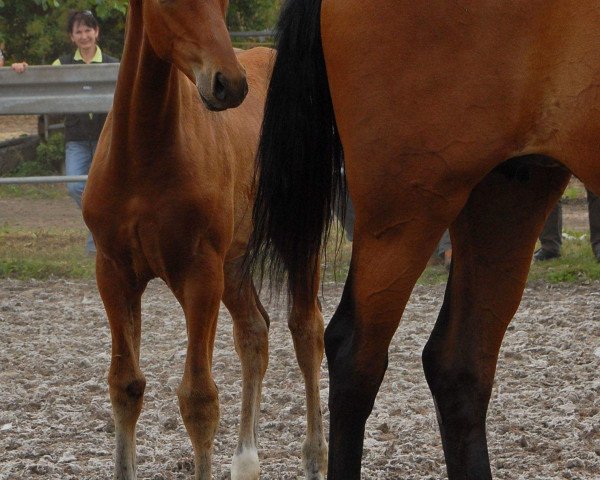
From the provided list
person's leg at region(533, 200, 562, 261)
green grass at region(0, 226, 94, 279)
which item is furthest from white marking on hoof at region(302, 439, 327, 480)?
person's leg at region(533, 200, 562, 261)

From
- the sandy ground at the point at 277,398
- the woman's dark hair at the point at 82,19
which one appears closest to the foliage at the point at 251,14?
the woman's dark hair at the point at 82,19

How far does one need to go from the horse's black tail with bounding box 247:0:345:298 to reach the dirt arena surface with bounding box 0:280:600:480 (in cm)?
60

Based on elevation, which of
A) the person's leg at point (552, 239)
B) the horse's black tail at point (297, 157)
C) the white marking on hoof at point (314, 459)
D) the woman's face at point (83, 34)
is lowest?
the white marking on hoof at point (314, 459)

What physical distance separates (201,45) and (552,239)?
5.92 meters

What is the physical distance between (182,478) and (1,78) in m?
5.37

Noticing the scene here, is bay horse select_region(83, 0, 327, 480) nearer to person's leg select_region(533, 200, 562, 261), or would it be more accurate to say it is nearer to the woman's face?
the woman's face

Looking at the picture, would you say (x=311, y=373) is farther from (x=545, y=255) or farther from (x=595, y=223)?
(x=545, y=255)

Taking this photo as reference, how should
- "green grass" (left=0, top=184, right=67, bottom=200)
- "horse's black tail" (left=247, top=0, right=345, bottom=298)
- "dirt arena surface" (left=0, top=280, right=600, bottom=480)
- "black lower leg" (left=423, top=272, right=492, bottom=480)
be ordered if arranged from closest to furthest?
"horse's black tail" (left=247, top=0, right=345, bottom=298) < "black lower leg" (left=423, top=272, right=492, bottom=480) < "dirt arena surface" (left=0, top=280, right=600, bottom=480) < "green grass" (left=0, top=184, right=67, bottom=200)

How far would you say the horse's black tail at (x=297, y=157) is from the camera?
317cm

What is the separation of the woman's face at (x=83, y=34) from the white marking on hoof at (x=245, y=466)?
5.22 meters

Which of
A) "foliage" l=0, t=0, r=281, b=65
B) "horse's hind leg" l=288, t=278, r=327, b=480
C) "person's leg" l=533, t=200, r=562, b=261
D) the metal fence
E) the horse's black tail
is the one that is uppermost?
"foliage" l=0, t=0, r=281, b=65

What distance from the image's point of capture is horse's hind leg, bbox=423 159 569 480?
3.24 metres

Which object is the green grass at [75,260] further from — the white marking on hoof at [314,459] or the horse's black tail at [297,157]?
the horse's black tail at [297,157]

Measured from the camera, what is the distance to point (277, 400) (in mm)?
5355
